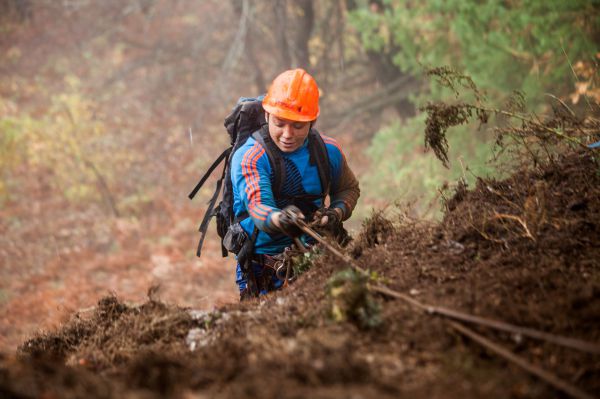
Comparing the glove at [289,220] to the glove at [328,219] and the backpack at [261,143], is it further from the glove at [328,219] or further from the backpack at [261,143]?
the backpack at [261,143]

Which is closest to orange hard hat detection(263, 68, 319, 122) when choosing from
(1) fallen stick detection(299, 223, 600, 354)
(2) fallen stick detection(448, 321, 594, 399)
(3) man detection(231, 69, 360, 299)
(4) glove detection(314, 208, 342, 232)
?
(3) man detection(231, 69, 360, 299)

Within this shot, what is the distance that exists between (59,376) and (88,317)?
1.68 metres

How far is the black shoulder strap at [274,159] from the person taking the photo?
167 inches

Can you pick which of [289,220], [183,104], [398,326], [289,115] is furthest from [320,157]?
[183,104]

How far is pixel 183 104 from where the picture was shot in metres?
18.0

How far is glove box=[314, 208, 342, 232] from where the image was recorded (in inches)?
164

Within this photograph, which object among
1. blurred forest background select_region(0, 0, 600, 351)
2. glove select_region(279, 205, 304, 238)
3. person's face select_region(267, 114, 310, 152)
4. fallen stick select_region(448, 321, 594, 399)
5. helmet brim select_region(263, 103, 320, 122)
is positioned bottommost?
fallen stick select_region(448, 321, 594, 399)

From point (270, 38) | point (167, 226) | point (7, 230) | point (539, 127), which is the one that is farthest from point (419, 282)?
point (270, 38)

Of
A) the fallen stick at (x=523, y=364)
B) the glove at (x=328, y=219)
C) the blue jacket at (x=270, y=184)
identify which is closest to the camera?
the fallen stick at (x=523, y=364)

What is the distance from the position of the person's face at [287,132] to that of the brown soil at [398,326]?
1.05m

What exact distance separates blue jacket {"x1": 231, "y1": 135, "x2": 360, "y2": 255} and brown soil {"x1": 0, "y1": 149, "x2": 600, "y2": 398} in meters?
0.77

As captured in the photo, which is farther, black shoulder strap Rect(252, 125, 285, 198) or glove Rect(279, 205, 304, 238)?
black shoulder strap Rect(252, 125, 285, 198)

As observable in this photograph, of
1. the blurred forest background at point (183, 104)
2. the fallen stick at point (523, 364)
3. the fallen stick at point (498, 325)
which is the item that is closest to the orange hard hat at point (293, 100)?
the blurred forest background at point (183, 104)

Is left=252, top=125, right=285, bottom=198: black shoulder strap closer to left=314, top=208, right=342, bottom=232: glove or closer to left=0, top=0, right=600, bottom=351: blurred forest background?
left=314, top=208, right=342, bottom=232: glove
